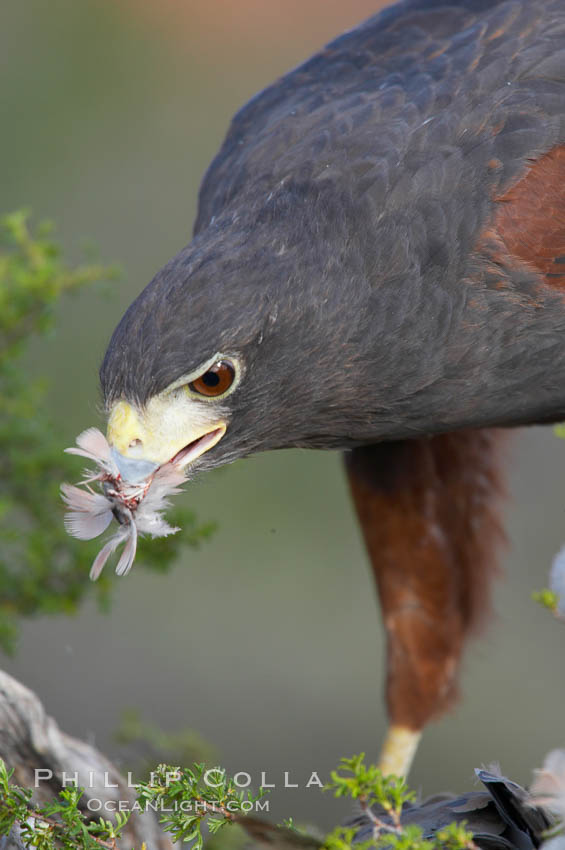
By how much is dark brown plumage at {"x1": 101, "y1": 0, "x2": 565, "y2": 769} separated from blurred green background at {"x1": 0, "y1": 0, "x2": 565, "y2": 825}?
999 mm

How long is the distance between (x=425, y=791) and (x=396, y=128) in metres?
2.73

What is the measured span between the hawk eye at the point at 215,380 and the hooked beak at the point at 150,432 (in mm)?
25

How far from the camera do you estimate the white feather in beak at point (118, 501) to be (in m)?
1.81

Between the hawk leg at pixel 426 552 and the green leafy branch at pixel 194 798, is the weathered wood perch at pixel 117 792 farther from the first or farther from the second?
Result: the hawk leg at pixel 426 552

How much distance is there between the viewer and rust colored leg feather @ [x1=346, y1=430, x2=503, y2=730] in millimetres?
2688

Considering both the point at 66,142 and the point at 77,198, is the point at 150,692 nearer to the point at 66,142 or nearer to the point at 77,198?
the point at 77,198

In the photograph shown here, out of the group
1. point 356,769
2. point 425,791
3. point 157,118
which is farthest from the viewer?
point 157,118

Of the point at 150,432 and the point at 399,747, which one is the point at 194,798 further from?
the point at 399,747

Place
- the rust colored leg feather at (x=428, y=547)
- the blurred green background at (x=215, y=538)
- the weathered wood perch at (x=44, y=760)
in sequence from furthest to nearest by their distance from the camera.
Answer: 1. the blurred green background at (x=215, y=538)
2. the rust colored leg feather at (x=428, y=547)
3. the weathered wood perch at (x=44, y=760)

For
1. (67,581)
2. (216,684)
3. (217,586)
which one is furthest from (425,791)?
(67,581)

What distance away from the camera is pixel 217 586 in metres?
5.39

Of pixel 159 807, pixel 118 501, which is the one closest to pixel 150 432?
pixel 118 501

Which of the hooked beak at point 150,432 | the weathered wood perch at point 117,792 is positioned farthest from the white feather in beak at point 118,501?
the weathered wood perch at point 117,792

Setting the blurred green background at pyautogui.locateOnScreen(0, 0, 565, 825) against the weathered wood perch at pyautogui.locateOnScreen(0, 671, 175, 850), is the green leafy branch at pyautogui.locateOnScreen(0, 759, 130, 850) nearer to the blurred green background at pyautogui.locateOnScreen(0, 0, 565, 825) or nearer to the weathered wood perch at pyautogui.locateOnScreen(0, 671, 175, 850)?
the weathered wood perch at pyautogui.locateOnScreen(0, 671, 175, 850)
